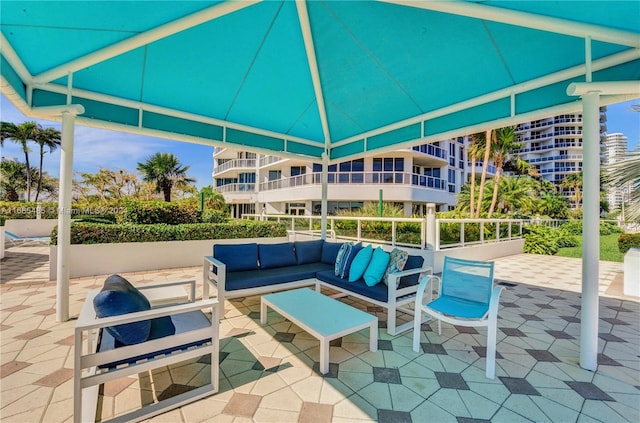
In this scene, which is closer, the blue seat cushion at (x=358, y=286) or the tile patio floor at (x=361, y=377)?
the tile patio floor at (x=361, y=377)

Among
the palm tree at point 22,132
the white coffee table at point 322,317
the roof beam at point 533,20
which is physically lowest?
the white coffee table at point 322,317

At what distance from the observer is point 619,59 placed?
284 centimetres

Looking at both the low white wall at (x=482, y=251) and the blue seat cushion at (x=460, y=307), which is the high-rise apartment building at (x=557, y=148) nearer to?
the low white wall at (x=482, y=251)

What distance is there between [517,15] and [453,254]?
585cm

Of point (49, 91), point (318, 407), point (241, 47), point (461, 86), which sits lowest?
point (318, 407)

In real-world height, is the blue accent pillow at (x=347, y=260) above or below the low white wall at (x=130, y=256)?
above

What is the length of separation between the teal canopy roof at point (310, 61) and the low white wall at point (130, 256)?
10.7 ft

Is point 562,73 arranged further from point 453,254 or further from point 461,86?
point 453,254

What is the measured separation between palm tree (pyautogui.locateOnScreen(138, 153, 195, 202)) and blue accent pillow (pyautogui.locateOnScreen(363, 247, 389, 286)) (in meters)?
20.7

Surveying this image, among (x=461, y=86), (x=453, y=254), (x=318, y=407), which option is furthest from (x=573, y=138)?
(x=318, y=407)

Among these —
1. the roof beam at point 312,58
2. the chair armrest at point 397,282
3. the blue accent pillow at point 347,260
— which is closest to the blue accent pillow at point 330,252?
the blue accent pillow at point 347,260

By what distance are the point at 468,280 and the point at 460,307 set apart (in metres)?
0.41

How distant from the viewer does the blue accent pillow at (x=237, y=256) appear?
14.5ft

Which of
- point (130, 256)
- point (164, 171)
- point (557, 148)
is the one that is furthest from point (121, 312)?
point (557, 148)
